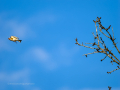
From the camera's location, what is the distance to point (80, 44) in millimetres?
5719

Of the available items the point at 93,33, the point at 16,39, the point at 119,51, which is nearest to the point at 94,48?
the point at 93,33

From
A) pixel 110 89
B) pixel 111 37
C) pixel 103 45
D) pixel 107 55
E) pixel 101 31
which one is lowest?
pixel 110 89

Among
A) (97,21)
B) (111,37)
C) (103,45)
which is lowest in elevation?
(103,45)

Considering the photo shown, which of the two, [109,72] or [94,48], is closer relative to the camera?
[94,48]

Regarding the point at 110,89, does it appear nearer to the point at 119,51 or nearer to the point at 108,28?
the point at 119,51

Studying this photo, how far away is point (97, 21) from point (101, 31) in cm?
58

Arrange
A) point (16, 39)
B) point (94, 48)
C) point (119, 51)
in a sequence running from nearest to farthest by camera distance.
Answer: point (94, 48), point (119, 51), point (16, 39)

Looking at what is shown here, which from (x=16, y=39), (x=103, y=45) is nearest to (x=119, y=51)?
(x=103, y=45)

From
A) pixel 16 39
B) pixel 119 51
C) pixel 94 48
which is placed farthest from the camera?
pixel 16 39

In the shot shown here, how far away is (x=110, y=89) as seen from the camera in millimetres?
6062

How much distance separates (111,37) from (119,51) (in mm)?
807

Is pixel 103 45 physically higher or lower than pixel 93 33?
lower

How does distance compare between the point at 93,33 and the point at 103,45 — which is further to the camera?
the point at 93,33

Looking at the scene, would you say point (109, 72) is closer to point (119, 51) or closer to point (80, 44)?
point (119, 51)
